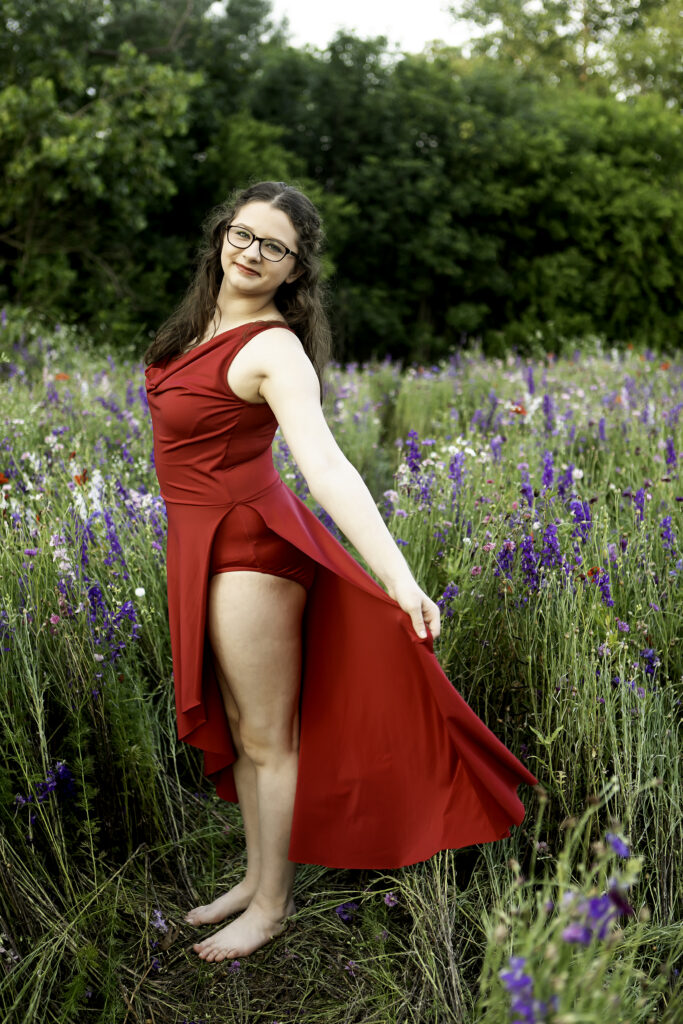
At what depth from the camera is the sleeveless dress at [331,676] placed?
1.96 meters

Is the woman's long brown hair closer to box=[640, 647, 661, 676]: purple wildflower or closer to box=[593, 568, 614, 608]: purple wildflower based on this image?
box=[593, 568, 614, 608]: purple wildflower

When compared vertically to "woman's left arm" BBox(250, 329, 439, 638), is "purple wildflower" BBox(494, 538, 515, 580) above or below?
below

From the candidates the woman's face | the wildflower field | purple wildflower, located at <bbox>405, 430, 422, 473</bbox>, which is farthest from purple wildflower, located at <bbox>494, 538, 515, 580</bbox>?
the woman's face

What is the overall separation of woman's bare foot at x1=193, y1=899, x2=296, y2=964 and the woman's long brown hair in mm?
1356

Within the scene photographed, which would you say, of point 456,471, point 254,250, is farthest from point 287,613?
point 456,471

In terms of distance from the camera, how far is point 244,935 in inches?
86.9

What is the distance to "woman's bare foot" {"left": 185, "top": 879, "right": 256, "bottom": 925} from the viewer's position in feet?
7.60

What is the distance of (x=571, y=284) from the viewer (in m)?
14.2

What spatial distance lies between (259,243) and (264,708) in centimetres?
107

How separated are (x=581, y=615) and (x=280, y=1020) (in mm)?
1226

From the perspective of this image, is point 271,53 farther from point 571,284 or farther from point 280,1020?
point 280,1020

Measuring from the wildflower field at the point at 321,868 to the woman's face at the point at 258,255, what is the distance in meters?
0.82

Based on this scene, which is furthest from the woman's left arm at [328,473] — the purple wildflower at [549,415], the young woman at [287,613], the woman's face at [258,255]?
the purple wildflower at [549,415]

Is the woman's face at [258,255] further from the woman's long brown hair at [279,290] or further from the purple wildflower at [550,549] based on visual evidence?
the purple wildflower at [550,549]
